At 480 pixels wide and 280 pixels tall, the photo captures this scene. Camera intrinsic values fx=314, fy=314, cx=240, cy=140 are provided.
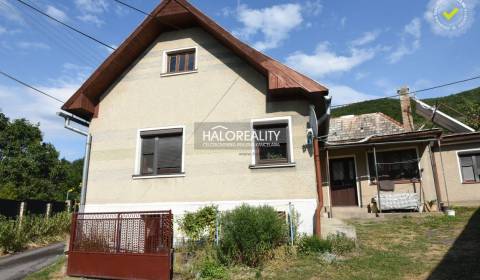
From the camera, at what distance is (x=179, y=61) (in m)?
10.7

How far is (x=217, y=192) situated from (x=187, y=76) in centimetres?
393

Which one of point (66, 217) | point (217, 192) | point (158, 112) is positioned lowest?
point (66, 217)

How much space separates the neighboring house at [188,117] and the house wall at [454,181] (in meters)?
9.34

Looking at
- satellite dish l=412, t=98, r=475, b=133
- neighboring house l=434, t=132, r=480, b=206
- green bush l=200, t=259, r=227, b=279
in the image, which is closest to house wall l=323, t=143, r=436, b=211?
neighboring house l=434, t=132, r=480, b=206

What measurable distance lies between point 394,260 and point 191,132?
20.8ft

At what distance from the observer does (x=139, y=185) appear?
9.75m

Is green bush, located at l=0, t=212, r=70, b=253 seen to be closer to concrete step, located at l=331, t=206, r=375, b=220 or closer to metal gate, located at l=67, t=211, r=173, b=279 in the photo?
metal gate, located at l=67, t=211, r=173, b=279

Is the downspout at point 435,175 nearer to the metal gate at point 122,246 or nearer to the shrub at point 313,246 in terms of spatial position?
the shrub at point 313,246

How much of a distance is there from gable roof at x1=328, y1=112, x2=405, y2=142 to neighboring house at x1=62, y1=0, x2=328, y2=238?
8.45m

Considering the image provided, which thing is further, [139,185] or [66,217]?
[66,217]

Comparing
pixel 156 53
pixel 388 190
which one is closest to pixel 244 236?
pixel 156 53

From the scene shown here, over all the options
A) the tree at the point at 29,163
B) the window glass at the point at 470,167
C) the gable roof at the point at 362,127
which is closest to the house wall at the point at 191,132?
the gable roof at the point at 362,127

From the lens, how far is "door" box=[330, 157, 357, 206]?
15.5 m

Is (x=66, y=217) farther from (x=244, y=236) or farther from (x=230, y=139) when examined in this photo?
(x=244, y=236)
